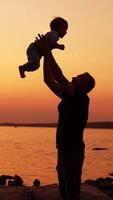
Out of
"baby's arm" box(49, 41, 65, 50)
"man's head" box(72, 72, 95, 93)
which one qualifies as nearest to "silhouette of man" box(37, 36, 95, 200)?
"man's head" box(72, 72, 95, 93)

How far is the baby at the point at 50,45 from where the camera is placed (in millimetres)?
6502

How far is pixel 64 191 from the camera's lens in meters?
7.22

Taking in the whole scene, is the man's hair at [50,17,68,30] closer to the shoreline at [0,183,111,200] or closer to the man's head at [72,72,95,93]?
the man's head at [72,72,95,93]

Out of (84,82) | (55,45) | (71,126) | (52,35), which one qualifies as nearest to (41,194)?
(71,126)

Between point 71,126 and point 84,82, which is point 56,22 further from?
point 71,126

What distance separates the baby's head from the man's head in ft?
1.95

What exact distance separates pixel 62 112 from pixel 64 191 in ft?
3.42

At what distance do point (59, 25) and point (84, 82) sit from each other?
788 millimetres

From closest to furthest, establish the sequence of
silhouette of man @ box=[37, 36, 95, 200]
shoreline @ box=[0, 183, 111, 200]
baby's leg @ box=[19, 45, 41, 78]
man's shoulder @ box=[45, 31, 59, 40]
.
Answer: baby's leg @ box=[19, 45, 41, 78]
man's shoulder @ box=[45, 31, 59, 40]
silhouette of man @ box=[37, 36, 95, 200]
shoreline @ box=[0, 183, 111, 200]

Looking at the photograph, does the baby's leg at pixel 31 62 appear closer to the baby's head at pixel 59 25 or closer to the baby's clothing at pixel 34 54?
the baby's clothing at pixel 34 54

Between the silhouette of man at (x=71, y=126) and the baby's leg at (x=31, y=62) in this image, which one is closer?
the baby's leg at (x=31, y=62)

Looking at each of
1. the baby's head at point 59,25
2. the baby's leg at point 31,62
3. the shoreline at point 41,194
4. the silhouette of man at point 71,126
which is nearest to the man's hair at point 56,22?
the baby's head at point 59,25

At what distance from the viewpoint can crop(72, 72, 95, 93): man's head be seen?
22.9 ft

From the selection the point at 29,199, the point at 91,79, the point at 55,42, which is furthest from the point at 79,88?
the point at 29,199
